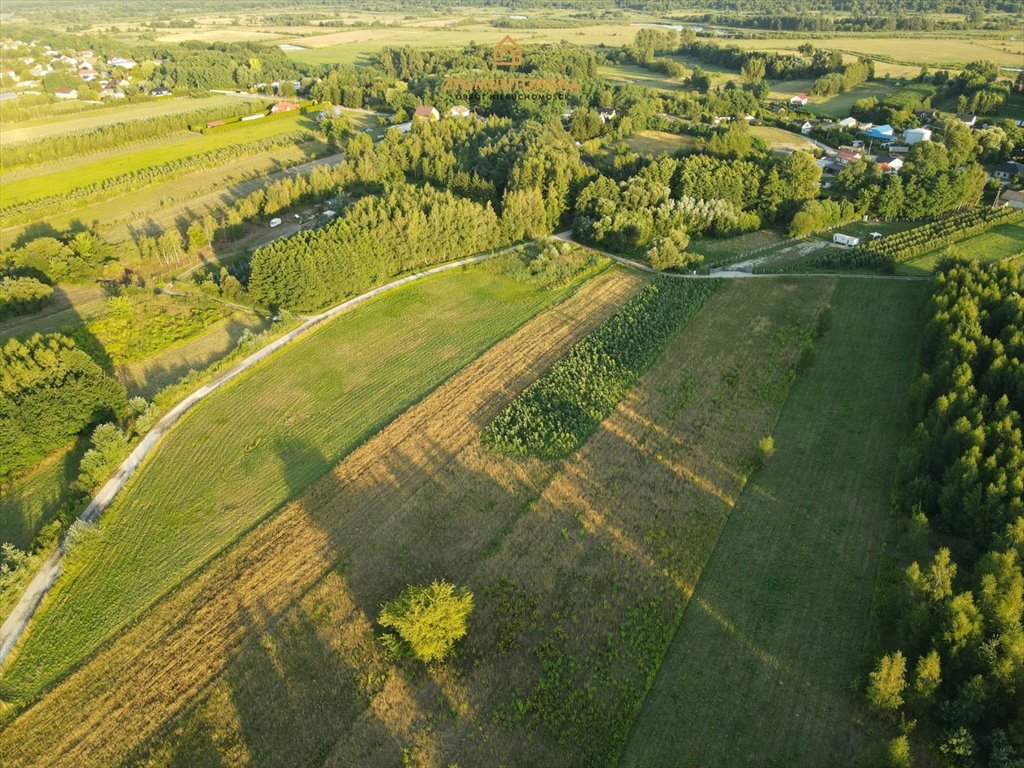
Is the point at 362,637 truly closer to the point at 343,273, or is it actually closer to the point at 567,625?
the point at 567,625

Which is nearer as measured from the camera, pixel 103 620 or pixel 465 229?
pixel 103 620

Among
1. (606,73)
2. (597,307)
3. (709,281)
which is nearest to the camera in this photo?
(597,307)

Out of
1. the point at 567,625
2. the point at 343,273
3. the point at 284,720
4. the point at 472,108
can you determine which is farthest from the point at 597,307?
the point at 472,108

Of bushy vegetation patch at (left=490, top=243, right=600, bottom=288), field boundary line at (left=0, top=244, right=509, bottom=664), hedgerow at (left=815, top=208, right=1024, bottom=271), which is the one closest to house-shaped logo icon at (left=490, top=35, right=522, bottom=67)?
bushy vegetation patch at (left=490, top=243, right=600, bottom=288)

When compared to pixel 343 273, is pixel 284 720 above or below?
below

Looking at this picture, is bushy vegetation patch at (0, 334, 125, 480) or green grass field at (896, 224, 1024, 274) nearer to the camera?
bushy vegetation patch at (0, 334, 125, 480)

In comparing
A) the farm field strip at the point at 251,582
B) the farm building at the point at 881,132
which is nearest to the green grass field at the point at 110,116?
the farm field strip at the point at 251,582

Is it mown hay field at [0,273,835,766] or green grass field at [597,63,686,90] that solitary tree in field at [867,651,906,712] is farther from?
green grass field at [597,63,686,90]
